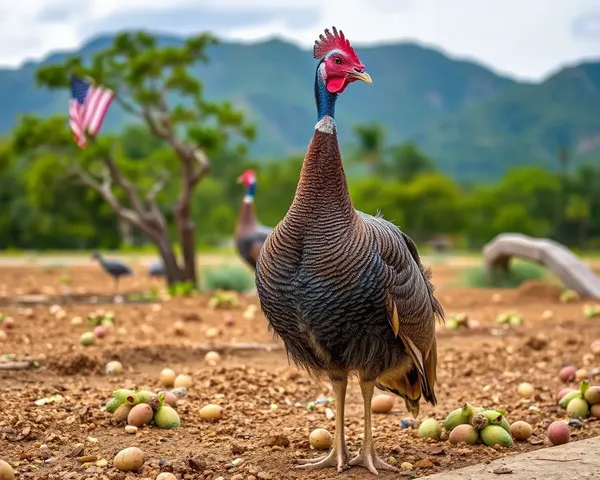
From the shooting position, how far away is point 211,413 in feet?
19.0

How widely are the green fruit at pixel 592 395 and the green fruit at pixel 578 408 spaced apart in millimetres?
37

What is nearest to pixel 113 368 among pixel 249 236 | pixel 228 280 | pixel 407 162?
pixel 249 236

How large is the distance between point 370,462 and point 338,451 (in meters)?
0.19

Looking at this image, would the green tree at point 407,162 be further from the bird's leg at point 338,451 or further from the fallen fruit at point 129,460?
the fallen fruit at point 129,460

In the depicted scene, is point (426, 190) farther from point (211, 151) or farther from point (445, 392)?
point (445, 392)

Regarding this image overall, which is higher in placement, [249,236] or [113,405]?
[249,236]

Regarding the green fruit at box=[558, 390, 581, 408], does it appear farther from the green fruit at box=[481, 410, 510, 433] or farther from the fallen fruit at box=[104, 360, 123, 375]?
the fallen fruit at box=[104, 360, 123, 375]

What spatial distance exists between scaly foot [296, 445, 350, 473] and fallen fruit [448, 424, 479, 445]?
73 cm

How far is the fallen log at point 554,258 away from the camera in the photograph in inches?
539

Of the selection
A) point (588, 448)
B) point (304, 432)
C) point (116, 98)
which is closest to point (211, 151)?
point (116, 98)

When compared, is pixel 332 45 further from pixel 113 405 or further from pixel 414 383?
pixel 113 405

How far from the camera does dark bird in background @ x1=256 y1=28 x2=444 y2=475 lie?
4.45 meters

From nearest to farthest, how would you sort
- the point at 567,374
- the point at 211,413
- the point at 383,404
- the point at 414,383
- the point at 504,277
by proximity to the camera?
the point at 414,383 < the point at 211,413 < the point at 383,404 < the point at 567,374 < the point at 504,277

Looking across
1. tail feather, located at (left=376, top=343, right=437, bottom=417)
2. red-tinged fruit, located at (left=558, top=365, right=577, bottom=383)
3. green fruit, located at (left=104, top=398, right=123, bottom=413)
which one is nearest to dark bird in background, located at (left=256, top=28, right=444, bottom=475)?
tail feather, located at (left=376, top=343, right=437, bottom=417)
